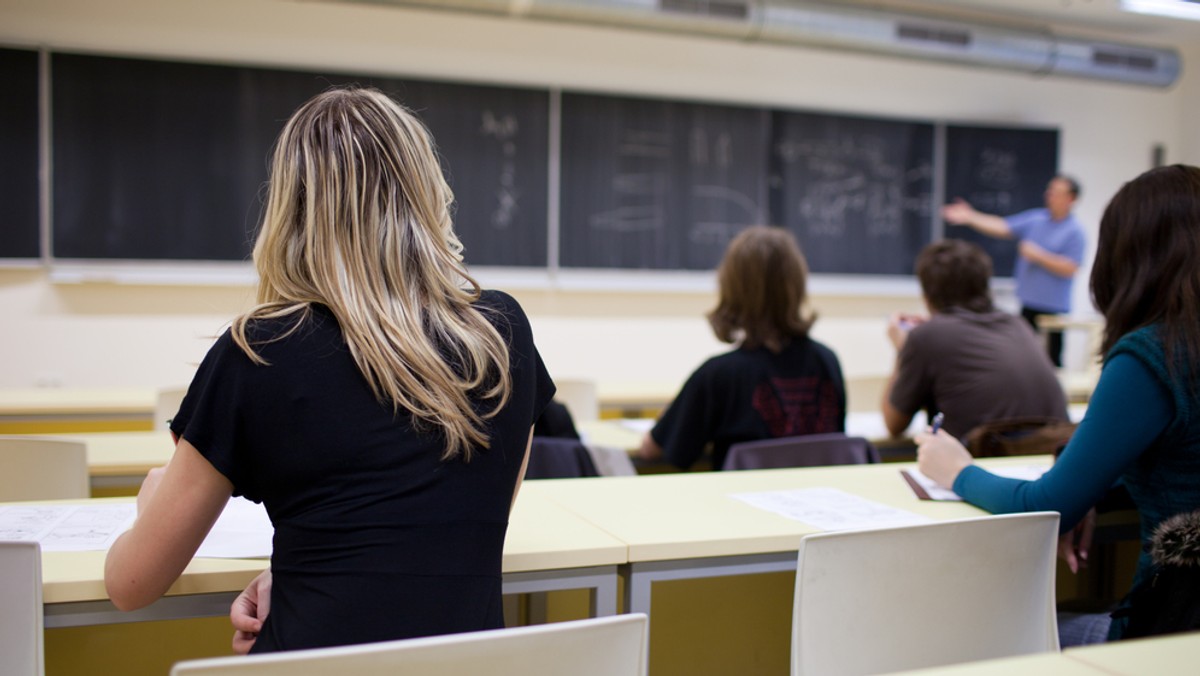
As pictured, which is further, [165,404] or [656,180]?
[656,180]

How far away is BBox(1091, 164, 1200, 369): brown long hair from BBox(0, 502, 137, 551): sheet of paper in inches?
67.1

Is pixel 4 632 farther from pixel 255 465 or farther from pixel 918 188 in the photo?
pixel 918 188

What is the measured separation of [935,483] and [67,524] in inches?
63.8

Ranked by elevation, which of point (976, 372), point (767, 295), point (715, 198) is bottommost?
point (976, 372)

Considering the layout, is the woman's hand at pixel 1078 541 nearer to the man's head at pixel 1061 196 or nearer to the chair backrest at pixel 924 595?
the chair backrest at pixel 924 595

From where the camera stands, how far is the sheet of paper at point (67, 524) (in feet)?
4.86

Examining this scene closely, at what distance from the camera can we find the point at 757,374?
2.69 metres

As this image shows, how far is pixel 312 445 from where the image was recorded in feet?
3.78

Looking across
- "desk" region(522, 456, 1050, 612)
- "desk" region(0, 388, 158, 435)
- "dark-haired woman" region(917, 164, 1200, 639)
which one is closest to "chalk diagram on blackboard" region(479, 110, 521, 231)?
"desk" region(0, 388, 158, 435)

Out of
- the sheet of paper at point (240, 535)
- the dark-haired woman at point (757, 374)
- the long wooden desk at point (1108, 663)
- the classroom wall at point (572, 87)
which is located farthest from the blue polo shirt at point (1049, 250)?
the sheet of paper at point (240, 535)

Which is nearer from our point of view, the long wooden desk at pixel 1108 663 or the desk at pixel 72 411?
the long wooden desk at pixel 1108 663

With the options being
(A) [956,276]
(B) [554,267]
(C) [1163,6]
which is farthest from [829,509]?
(C) [1163,6]

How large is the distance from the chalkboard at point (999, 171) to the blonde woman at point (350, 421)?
574 centimetres

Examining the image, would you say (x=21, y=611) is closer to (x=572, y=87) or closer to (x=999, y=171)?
(x=572, y=87)
